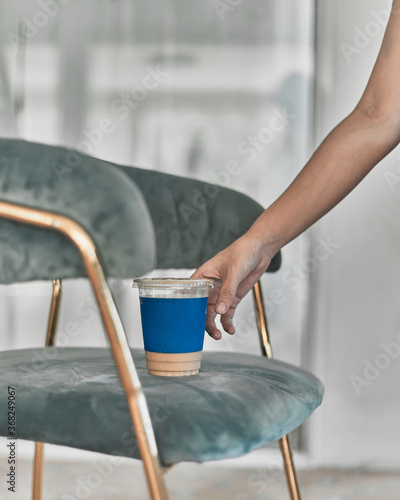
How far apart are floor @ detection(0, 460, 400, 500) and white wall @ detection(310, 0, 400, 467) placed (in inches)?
5.5

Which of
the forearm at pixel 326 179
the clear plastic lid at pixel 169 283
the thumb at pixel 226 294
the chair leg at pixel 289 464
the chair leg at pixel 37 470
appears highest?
the forearm at pixel 326 179

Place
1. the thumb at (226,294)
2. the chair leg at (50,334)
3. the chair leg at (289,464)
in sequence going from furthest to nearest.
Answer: the chair leg at (50,334), the chair leg at (289,464), the thumb at (226,294)

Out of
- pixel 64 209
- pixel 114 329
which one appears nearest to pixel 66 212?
pixel 64 209

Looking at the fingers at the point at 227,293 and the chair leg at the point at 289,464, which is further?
the chair leg at the point at 289,464

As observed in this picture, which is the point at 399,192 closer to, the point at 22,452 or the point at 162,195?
the point at 162,195

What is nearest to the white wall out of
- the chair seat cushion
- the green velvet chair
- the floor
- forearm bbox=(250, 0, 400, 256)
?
the floor

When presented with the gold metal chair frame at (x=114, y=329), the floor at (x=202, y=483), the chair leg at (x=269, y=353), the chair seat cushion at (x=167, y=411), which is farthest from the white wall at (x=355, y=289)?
the gold metal chair frame at (x=114, y=329)

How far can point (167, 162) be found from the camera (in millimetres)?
2268

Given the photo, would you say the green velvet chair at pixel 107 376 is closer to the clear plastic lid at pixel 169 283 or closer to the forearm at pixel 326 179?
the clear plastic lid at pixel 169 283

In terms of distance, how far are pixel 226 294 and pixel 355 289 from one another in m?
1.39

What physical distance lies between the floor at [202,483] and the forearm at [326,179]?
1190 millimetres

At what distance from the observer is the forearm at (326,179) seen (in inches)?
39.7

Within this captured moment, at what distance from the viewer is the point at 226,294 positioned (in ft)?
2.93

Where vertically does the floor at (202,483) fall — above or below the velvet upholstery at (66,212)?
below
